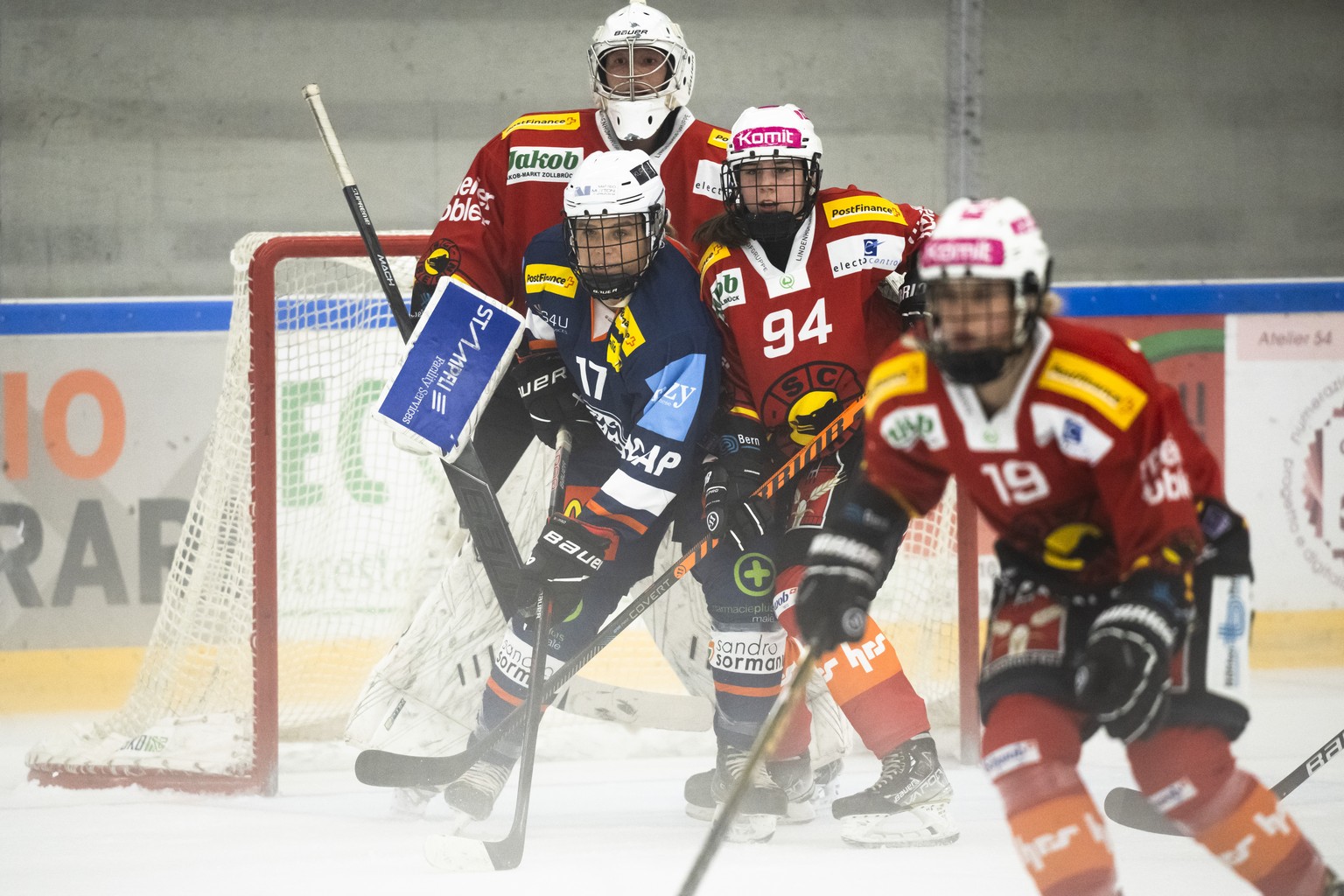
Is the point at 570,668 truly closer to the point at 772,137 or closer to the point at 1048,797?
the point at 772,137

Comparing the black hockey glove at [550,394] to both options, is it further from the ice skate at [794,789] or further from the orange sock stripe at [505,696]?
the ice skate at [794,789]

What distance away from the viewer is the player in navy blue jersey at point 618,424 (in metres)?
2.44

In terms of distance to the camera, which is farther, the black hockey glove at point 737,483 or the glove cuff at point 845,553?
the black hockey glove at point 737,483

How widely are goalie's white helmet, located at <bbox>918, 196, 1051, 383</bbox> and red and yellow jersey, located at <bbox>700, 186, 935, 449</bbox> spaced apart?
2.75 feet

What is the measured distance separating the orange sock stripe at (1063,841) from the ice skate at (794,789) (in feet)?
3.81

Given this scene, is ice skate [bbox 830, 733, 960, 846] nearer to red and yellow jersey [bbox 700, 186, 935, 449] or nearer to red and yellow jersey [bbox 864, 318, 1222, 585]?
red and yellow jersey [bbox 700, 186, 935, 449]

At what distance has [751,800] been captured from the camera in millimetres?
2637

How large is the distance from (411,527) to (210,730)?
64 centimetres

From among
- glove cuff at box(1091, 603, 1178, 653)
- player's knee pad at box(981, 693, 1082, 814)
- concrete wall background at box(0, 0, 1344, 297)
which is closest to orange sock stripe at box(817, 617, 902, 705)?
player's knee pad at box(981, 693, 1082, 814)

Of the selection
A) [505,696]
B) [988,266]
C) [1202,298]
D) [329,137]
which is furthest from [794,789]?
[1202,298]

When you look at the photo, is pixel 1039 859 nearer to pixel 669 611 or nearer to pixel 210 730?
pixel 669 611

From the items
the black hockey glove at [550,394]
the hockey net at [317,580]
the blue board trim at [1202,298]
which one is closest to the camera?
the black hockey glove at [550,394]

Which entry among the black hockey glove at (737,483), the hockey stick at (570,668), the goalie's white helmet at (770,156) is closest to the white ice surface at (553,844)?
the hockey stick at (570,668)

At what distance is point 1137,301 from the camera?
13.3 feet
